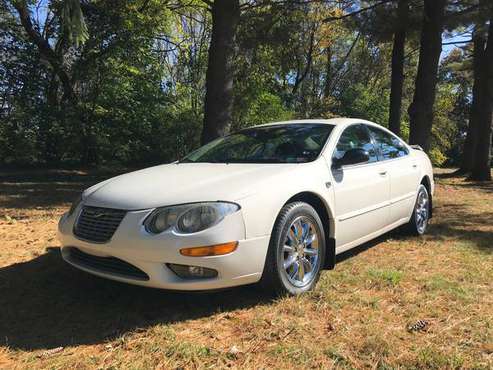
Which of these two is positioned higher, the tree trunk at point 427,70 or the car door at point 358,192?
the tree trunk at point 427,70

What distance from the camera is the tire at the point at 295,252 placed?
12.0 ft

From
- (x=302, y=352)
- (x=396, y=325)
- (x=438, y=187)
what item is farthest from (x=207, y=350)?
(x=438, y=187)

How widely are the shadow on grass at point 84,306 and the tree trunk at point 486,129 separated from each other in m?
12.3

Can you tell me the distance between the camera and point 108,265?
3576mm

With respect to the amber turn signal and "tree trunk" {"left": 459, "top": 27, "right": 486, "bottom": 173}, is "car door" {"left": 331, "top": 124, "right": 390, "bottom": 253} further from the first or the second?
"tree trunk" {"left": 459, "top": 27, "right": 486, "bottom": 173}

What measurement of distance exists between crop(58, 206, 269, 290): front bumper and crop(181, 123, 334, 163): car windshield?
117cm

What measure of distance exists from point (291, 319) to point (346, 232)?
125 cm

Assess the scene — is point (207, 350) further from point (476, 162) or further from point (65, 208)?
point (476, 162)

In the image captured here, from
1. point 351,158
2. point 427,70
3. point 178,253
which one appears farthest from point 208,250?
point 427,70

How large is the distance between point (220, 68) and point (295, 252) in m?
6.29

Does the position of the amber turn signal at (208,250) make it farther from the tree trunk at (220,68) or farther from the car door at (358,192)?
the tree trunk at (220,68)

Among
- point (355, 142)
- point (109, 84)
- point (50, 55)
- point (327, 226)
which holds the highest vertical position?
point (50, 55)

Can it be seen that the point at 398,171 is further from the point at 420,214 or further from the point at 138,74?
the point at 138,74

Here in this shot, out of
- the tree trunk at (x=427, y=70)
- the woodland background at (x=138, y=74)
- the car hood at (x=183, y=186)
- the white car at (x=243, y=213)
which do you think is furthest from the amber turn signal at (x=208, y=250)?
the tree trunk at (x=427, y=70)
